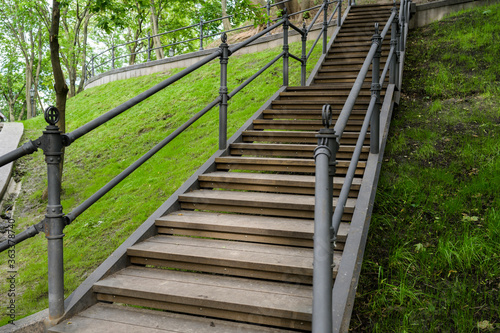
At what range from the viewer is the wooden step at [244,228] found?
3.12 meters

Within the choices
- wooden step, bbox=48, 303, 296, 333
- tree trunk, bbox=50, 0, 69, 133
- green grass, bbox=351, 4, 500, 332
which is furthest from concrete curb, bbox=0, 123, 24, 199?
green grass, bbox=351, 4, 500, 332

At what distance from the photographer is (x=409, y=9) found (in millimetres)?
9773

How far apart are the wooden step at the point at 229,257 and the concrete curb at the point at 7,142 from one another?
5.91 metres

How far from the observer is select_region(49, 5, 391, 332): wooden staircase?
8.30ft

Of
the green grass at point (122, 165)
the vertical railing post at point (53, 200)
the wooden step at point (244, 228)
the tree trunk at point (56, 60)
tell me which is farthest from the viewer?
the tree trunk at point (56, 60)

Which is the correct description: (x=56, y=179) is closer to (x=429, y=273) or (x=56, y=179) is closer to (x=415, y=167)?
(x=429, y=273)

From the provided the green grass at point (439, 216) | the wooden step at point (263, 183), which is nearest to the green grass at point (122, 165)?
the wooden step at point (263, 183)

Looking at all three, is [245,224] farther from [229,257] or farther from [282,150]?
[282,150]

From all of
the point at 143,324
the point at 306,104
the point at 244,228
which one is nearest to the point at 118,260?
the point at 143,324

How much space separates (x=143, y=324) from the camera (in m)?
2.54

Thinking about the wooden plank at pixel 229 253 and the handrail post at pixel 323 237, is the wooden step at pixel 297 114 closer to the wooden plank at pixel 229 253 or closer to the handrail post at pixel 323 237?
the wooden plank at pixel 229 253

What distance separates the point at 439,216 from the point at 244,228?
5.36ft

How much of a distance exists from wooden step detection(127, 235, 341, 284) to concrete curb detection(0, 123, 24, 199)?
5.91 meters

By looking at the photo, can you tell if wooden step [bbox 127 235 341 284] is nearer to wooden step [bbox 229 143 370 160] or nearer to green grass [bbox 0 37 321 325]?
green grass [bbox 0 37 321 325]
